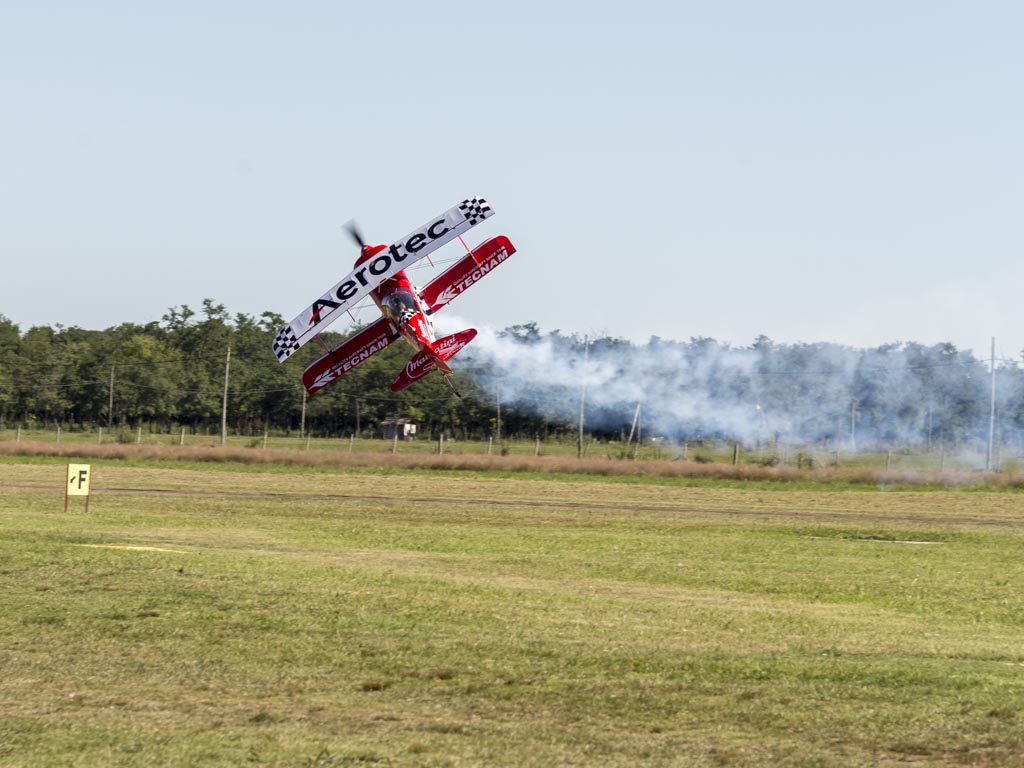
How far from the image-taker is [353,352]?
124 feet

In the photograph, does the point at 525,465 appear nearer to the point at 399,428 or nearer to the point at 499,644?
the point at 399,428

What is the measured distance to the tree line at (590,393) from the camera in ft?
199

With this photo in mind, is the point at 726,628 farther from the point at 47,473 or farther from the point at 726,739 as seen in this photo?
the point at 47,473

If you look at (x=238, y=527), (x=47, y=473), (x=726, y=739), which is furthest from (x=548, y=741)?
(x=47, y=473)

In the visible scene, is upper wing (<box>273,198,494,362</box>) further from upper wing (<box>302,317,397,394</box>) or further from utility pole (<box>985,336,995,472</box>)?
utility pole (<box>985,336,995,472</box>)

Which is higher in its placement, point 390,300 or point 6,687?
point 390,300

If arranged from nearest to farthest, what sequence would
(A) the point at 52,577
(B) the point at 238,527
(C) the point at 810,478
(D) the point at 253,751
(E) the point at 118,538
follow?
(D) the point at 253,751
(A) the point at 52,577
(E) the point at 118,538
(B) the point at 238,527
(C) the point at 810,478

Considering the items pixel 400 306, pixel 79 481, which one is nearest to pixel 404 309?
pixel 400 306

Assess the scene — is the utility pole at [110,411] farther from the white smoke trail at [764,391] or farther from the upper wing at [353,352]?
the upper wing at [353,352]

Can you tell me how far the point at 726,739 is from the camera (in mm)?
11047

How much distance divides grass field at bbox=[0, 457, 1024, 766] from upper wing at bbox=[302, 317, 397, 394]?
16.7 ft

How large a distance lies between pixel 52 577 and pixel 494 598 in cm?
706

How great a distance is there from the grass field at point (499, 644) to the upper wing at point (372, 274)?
5.47 m

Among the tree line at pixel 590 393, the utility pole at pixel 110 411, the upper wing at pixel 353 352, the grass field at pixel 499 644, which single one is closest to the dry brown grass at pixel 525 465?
the tree line at pixel 590 393
